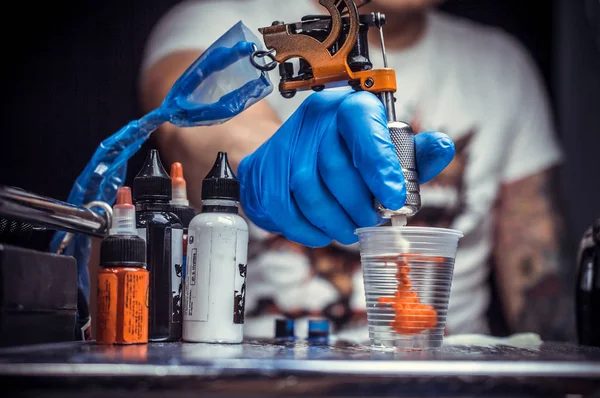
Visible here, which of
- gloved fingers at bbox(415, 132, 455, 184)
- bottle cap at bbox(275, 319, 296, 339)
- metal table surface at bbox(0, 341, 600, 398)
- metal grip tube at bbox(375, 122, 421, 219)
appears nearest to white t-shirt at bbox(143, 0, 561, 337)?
bottle cap at bbox(275, 319, 296, 339)

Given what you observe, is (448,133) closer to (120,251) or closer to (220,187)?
(220,187)

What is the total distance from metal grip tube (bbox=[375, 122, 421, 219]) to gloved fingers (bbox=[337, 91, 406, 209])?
11mm

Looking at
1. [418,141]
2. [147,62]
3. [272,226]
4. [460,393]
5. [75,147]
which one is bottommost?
[460,393]

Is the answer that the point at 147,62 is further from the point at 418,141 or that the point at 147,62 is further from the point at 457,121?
the point at 418,141

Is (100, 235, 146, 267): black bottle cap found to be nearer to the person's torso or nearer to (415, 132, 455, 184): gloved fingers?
(415, 132, 455, 184): gloved fingers

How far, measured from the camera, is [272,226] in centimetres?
150

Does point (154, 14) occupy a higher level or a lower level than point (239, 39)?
higher

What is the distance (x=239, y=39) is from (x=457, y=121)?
46.3 inches

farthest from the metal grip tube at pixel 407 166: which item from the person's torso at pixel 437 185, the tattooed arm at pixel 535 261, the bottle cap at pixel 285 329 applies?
the tattooed arm at pixel 535 261

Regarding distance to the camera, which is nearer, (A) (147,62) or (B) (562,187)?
(A) (147,62)

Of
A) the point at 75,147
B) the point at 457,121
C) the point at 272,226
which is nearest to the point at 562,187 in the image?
the point at 457,121

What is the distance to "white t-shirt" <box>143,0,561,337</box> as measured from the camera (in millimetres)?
2061

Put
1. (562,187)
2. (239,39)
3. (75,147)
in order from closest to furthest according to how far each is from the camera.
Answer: (239,39) → (75,147) → (562,187)

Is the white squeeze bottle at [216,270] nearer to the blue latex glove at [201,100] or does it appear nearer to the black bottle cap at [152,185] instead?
the black bottle cap at [152,185]
